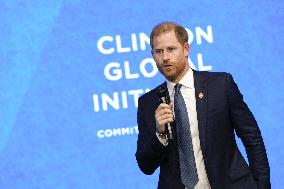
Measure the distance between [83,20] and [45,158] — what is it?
43.3 inches

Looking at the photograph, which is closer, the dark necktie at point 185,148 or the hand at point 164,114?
the hand at point 164,114

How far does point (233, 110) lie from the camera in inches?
97.3

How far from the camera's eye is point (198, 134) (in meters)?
2.41

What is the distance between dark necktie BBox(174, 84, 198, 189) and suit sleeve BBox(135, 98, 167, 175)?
85mm

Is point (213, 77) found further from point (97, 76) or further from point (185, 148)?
point (97, 76)

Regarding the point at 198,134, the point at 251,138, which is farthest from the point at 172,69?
the point at 251,138

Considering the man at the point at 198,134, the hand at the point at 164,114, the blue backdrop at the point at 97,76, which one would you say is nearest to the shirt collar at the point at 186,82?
the man at the point at 198,134

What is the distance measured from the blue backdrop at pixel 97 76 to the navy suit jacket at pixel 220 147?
191 cm

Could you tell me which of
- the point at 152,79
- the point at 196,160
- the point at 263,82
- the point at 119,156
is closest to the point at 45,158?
the point at 119,156

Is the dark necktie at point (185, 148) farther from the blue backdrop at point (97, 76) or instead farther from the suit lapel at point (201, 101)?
the blue backdrop at point (97, 76)

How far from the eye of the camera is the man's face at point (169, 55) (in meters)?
2.38

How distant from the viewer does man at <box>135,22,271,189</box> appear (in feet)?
7.81

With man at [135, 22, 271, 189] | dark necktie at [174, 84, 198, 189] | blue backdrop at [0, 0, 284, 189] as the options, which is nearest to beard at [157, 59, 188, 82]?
man at [135, 22, 271, 189]

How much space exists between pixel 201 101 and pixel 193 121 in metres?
0.09
